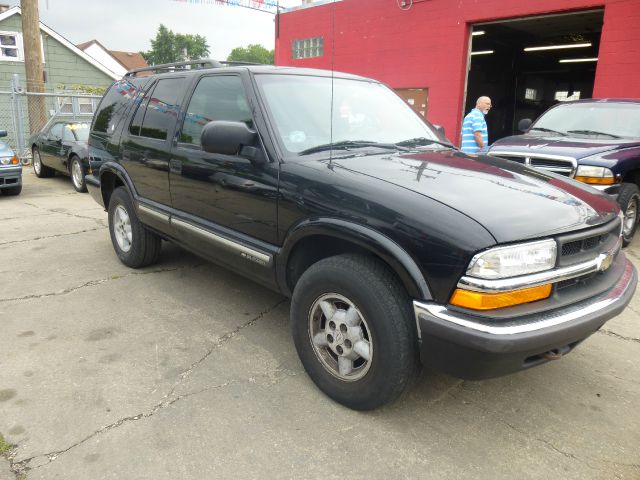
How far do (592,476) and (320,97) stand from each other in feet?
8.86

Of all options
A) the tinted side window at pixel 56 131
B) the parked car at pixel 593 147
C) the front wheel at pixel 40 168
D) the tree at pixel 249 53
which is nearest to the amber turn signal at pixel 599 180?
the parked car at pixel 593 147

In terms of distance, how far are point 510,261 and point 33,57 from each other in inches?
607

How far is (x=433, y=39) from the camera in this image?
1202cm

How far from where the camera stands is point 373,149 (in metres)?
3.21

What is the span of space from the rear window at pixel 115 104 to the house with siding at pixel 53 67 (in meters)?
17.9

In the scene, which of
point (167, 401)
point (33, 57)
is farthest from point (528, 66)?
point (167, 401)

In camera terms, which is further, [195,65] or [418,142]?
[195,65]

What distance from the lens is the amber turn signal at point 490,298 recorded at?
2113mm

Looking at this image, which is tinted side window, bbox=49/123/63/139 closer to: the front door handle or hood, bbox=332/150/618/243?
the front door handle

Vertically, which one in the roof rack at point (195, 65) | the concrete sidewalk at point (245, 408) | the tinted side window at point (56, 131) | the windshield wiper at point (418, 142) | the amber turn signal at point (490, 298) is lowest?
the concrete sidewalk at point (245, 408)

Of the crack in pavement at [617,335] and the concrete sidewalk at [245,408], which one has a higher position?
the crack in pavement at [617,335]

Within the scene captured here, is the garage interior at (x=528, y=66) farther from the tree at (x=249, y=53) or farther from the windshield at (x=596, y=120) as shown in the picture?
the tree at (x=249, y=53)

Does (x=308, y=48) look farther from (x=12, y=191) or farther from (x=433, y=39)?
(x=12, y=191)

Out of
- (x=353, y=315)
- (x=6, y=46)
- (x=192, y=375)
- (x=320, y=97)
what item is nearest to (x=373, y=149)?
(x=320, y=97)
